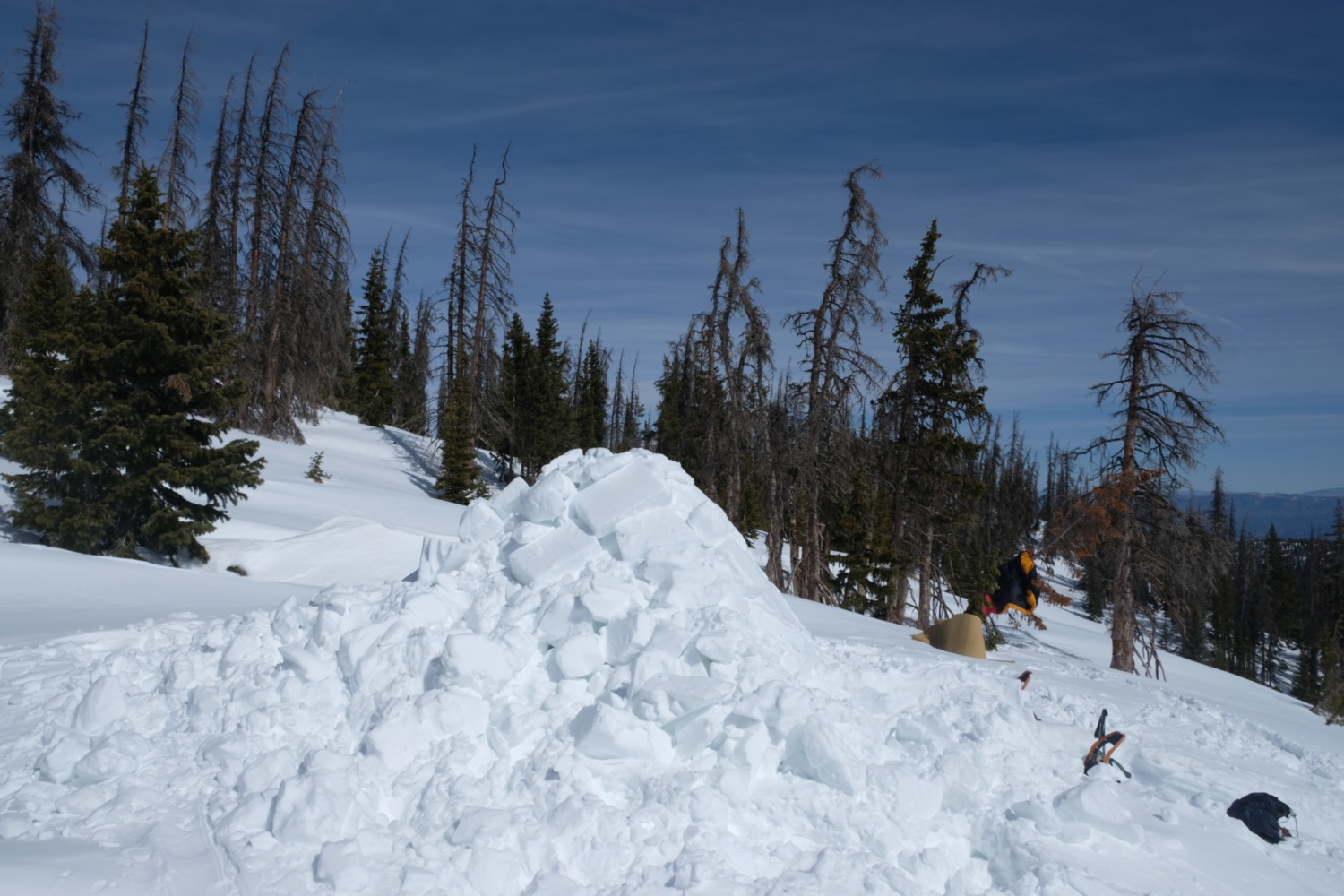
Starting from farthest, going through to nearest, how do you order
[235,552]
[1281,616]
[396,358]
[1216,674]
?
[1281,616], [396,358], [1216,674], [235,552]

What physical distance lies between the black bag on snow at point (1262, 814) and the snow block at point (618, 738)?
3.72 metres

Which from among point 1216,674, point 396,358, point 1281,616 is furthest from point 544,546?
point 1281,616

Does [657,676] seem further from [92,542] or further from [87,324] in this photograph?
[87,324]

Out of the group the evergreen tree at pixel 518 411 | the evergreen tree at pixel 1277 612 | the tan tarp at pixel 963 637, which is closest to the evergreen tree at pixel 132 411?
the tan tarp at pixel 963 637

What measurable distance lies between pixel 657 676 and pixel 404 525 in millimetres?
12086

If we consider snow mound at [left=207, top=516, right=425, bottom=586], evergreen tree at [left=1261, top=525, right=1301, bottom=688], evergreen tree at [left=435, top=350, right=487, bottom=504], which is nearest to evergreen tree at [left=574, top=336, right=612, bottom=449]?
evergreen tree at [left=435, top=350, right=487, bottom=504]

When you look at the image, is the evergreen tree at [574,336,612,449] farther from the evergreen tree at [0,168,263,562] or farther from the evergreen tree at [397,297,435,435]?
the evergreen tree at [0,168,263,562]

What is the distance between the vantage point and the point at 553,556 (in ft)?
19.8

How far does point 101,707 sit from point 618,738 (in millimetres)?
3119

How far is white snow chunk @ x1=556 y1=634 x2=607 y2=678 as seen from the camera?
5102 millimetres

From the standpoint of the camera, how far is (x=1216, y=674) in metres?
20.1

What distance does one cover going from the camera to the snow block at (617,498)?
625 centimetres

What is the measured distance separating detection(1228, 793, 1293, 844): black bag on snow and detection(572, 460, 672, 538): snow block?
4404mm

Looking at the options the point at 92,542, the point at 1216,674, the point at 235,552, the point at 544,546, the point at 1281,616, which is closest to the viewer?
the point at 544,546
